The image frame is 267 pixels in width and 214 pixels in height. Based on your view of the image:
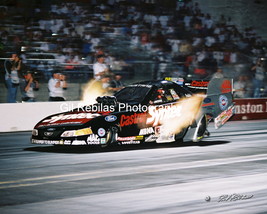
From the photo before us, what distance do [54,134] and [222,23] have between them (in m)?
13.2

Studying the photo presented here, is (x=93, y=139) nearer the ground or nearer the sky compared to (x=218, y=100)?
nearer the ground

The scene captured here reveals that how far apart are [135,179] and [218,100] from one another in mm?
5058

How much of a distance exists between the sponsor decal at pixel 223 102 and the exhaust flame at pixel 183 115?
63 centimetres

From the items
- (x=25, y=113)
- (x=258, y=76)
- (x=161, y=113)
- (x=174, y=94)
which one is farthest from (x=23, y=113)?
(x=258, y=76)

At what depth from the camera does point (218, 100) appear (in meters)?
12.4

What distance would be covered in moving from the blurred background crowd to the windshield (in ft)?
14.9

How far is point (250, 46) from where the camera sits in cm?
2200

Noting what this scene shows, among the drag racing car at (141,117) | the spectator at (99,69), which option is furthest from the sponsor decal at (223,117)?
the spectator at (99,69)

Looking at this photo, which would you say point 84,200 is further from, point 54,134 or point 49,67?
point 49,67

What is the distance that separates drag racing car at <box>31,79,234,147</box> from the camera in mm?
10180

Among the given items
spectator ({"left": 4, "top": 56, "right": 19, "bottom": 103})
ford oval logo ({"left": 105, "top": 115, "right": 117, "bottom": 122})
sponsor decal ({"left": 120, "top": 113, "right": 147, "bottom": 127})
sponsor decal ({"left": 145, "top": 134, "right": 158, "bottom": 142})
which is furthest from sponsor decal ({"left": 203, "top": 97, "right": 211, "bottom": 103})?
spectator ({"left": 4, "top": 56, "right": 19, "bottom": 103})

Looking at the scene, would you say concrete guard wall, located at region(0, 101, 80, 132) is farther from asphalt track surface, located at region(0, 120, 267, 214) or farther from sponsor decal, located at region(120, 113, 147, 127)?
sponsor decal, located at region(120, 113, 147, 127)

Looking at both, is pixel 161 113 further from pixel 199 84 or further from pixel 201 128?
pixel 199 84

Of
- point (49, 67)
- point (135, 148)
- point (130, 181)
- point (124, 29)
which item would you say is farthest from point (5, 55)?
point (130, 181)
